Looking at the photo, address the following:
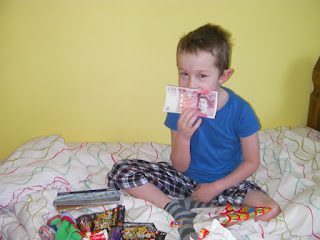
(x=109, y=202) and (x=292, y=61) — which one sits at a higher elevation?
(x=292, y=61)

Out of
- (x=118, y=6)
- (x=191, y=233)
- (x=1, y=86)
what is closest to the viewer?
(x=191, y=233)

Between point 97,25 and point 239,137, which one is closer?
point 239,137

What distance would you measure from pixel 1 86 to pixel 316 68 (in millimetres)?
1897

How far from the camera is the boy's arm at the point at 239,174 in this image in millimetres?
1394

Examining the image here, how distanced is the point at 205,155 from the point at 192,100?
1.03 feet

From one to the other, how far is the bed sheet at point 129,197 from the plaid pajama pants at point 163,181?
0.09 m

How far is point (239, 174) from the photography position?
55.5 inches

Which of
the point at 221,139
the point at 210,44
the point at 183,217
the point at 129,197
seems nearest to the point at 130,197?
the point at 129,197

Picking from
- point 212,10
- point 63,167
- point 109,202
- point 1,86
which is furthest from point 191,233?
point 1,86

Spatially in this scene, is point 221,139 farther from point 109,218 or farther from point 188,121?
point 109,218

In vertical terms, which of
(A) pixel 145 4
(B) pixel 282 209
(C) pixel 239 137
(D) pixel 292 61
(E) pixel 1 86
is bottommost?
(B) pixel 282 209

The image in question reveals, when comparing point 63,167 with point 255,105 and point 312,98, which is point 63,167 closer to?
point 255,105

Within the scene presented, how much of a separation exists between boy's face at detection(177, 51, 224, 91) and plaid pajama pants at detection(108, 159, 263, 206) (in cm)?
46

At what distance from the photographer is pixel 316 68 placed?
182 cm
